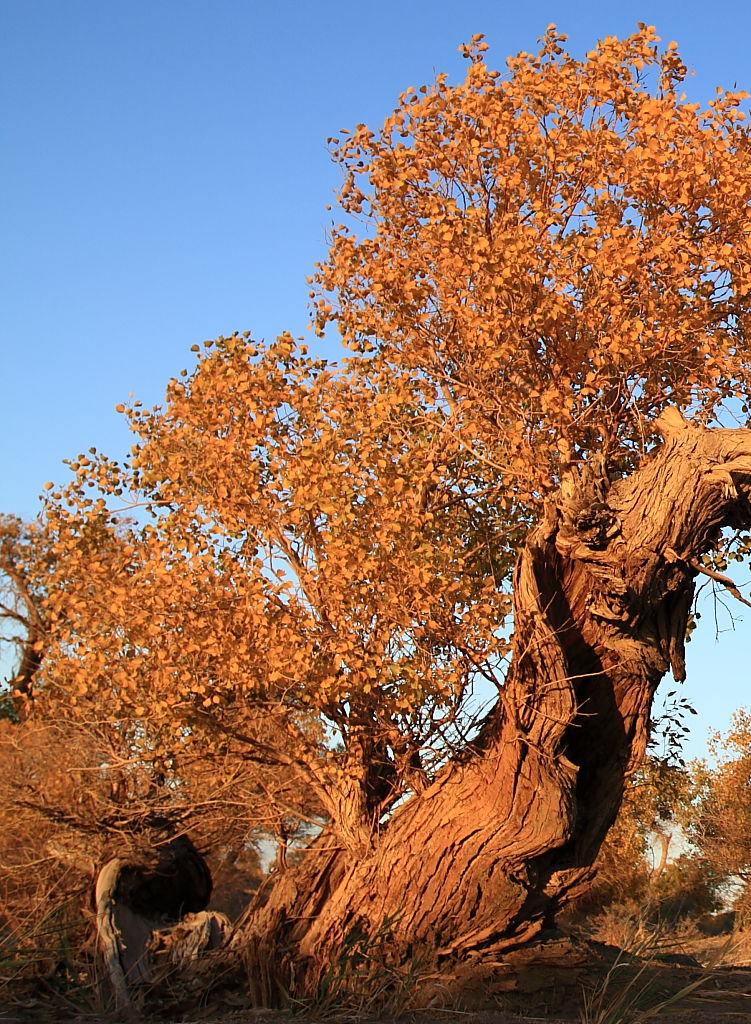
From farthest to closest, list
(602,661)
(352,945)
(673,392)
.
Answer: (673,392), (602,661), (352,945)

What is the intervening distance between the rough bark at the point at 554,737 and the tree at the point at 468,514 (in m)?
0.03

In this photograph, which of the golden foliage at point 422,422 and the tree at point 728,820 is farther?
the tree at point 728,820

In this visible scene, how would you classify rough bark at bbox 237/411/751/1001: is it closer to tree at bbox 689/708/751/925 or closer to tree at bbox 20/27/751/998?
tree at bbox 20/27/751/998

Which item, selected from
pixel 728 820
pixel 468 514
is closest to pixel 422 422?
pixel 468 514

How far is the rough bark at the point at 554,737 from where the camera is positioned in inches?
385


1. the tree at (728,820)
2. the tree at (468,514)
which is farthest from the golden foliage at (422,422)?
the tree at (728,820)

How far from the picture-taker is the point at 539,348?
11367 millimetres

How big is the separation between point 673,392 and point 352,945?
6867 mm

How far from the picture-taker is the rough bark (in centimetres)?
978

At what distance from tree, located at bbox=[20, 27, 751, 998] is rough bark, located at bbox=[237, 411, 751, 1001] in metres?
0.03

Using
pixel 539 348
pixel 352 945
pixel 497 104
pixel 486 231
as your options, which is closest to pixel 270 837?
pixel 352 945

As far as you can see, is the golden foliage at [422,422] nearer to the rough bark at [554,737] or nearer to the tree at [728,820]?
the rough bark at [554,737]

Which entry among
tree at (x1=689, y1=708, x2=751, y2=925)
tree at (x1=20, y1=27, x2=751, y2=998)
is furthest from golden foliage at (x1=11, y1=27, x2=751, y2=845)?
tree at (x1=689, y1=708, x2=751, y2=925)

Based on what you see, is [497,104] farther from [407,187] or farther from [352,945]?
[352,945]
